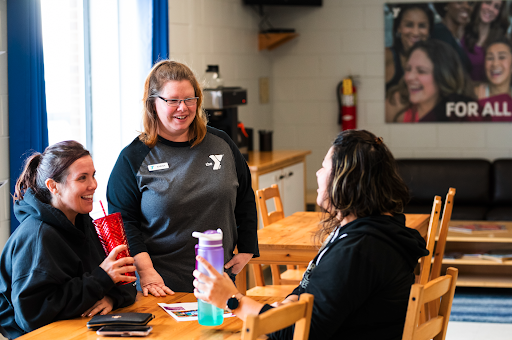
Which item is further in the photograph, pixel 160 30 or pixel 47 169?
pixel 160 30

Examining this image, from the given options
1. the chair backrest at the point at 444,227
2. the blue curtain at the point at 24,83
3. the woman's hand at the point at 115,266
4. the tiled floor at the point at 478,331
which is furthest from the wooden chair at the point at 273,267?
the woman's hand at the point at 115,266

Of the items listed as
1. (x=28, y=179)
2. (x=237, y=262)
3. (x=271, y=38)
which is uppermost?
(x=271, y=38)

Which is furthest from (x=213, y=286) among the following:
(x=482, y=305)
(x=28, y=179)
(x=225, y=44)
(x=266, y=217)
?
(x=225, y=44)

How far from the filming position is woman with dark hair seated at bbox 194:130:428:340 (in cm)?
137

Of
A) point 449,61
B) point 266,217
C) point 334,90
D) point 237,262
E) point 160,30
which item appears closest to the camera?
point 237,262

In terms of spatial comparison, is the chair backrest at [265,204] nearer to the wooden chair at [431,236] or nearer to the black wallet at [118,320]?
the wooden chair at [431,236]

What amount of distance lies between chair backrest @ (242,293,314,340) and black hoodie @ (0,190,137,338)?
58 centimetres

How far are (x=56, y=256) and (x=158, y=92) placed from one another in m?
0.69

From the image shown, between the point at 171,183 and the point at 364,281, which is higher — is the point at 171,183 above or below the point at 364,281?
above

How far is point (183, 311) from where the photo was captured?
5.52 feet

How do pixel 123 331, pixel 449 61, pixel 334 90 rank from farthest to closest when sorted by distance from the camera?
pixel 334 90 → pixel 449 61 → pixel 123 331

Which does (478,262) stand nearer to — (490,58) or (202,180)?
(490,58)

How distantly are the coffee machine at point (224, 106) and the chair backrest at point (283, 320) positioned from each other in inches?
106

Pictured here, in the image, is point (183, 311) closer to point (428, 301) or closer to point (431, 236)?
point (428, 301)
